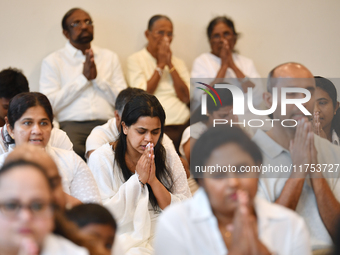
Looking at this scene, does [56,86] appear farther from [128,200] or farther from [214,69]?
[128,200]

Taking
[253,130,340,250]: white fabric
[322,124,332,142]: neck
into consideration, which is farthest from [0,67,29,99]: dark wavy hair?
[322,124,332,142]: neck

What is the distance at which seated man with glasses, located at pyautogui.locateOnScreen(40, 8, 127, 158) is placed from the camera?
11.2 ft

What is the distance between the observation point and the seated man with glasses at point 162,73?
370 centimetres

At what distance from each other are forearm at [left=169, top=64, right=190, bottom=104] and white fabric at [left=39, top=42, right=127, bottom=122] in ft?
1.62

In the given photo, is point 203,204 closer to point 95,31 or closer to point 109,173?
point 109,173

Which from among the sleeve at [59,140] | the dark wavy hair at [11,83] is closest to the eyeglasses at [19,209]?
the sleeve at [59,140]

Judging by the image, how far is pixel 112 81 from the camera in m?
3.69

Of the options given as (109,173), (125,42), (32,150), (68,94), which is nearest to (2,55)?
(68,94)

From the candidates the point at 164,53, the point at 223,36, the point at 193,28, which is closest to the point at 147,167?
the point at 164,53

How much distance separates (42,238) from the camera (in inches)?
43.9

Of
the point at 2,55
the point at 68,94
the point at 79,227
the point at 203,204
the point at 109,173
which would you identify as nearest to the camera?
the point at 203,204

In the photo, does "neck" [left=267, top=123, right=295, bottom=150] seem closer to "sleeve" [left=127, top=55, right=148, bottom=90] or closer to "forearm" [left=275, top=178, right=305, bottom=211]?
"forearm" [left=275, top=178, right=305, bottom=211]

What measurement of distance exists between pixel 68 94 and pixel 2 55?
81 centimetres

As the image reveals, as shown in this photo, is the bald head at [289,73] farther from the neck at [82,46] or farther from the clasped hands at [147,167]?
the neck at [82,46]
